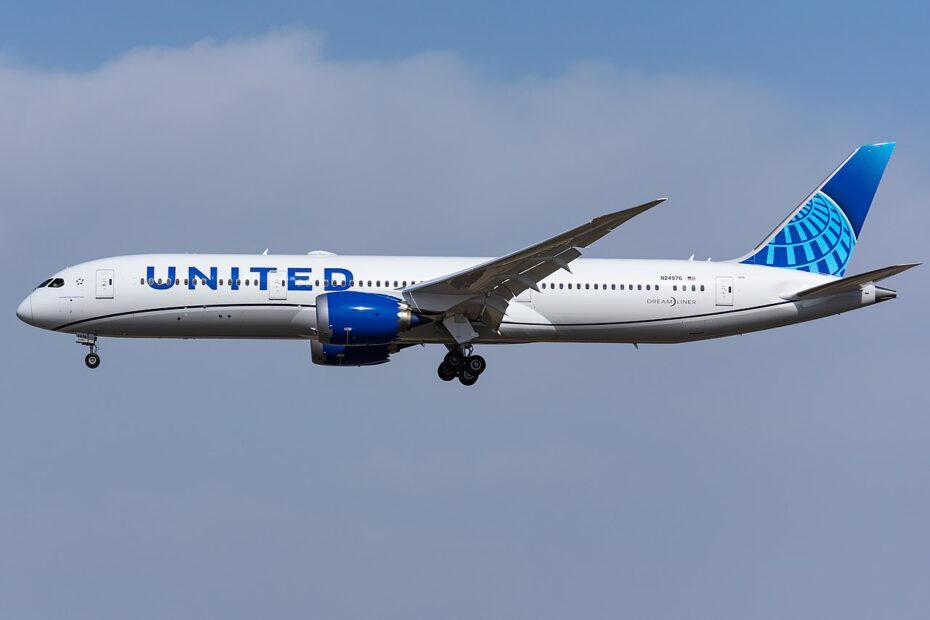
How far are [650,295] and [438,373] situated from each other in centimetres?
679

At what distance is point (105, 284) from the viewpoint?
4275cm

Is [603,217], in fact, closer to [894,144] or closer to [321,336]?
[321,336]

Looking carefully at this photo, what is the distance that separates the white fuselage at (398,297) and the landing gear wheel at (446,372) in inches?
40.7

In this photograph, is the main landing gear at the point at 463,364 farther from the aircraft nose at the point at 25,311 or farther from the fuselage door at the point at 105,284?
the aircraft nose at the point at 25,311

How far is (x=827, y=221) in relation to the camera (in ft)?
160

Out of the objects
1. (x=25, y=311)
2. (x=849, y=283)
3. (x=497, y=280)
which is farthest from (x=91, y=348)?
(x=849, y=283)

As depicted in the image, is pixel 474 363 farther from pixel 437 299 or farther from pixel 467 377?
pixel 437 299

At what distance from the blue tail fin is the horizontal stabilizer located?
1.99 meters

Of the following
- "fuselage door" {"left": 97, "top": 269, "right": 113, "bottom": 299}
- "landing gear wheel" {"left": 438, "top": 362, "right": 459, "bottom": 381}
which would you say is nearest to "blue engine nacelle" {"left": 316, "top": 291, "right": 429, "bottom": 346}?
"landing gear wheel" {"left": 438, "top": 362, "right": 459, "bottom": 381}

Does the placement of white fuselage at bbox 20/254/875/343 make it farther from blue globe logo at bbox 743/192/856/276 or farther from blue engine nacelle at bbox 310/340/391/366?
blue engine nacelle at bbox 310/340/391/366

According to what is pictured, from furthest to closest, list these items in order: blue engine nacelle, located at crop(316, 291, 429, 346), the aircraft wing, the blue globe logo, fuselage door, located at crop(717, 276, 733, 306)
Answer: the blue globe logo
fuselage door, located at crop(717, 276, 733, 306)
blue engine nacelle, located at crop(316, 291, 429, 346)
the aircraft wing

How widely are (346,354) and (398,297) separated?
382 centimetres

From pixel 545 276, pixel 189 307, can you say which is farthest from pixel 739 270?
pixel 189 307

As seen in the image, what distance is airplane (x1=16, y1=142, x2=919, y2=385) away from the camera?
41906mm
